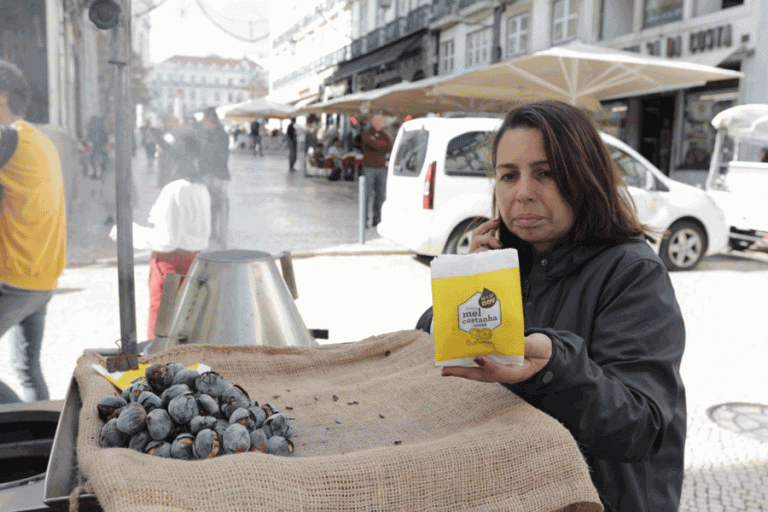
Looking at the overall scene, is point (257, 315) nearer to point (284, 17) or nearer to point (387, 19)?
point (284, 17)

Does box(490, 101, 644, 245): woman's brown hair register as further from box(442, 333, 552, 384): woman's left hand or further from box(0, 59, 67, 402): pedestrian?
box(0, 59, 67, 402): pedestrian

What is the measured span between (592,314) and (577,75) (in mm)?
11971

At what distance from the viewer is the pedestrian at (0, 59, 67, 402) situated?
3160 millimetres

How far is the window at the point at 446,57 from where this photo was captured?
2667 cm

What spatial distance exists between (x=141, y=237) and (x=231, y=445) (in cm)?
329

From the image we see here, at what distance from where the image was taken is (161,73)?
350 cm

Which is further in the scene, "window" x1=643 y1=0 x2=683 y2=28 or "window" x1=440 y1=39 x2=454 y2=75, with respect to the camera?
"window" x1=440 y1=39 x2=454 y2=75

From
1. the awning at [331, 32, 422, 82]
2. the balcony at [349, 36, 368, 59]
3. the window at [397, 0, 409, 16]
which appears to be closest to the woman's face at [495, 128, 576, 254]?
the awning at [331, 32, 422, 82]

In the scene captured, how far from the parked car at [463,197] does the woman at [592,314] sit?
6.89 m

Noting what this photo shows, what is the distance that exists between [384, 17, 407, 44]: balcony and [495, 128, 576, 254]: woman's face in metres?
29.8

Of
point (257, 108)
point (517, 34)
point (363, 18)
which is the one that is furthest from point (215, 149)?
point (363, 18)

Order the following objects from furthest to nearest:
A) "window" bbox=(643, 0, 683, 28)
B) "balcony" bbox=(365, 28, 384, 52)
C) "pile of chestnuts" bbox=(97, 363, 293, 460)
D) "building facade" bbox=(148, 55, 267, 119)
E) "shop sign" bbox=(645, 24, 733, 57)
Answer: "balcony" bbox=(365, 28, 384, 52)
"window" bbox=(643, 0, 683, 28)
"shop sign" bbox=(645, 24, 733, 57)
"building facade" bbox=(148, 55, 267, 119)
"pile of chestnuts" bbox=(97, 363, 293, 460)

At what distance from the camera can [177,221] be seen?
14.0 feet

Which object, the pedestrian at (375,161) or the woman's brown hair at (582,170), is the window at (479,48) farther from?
the woman's brown hair at (582,170)
